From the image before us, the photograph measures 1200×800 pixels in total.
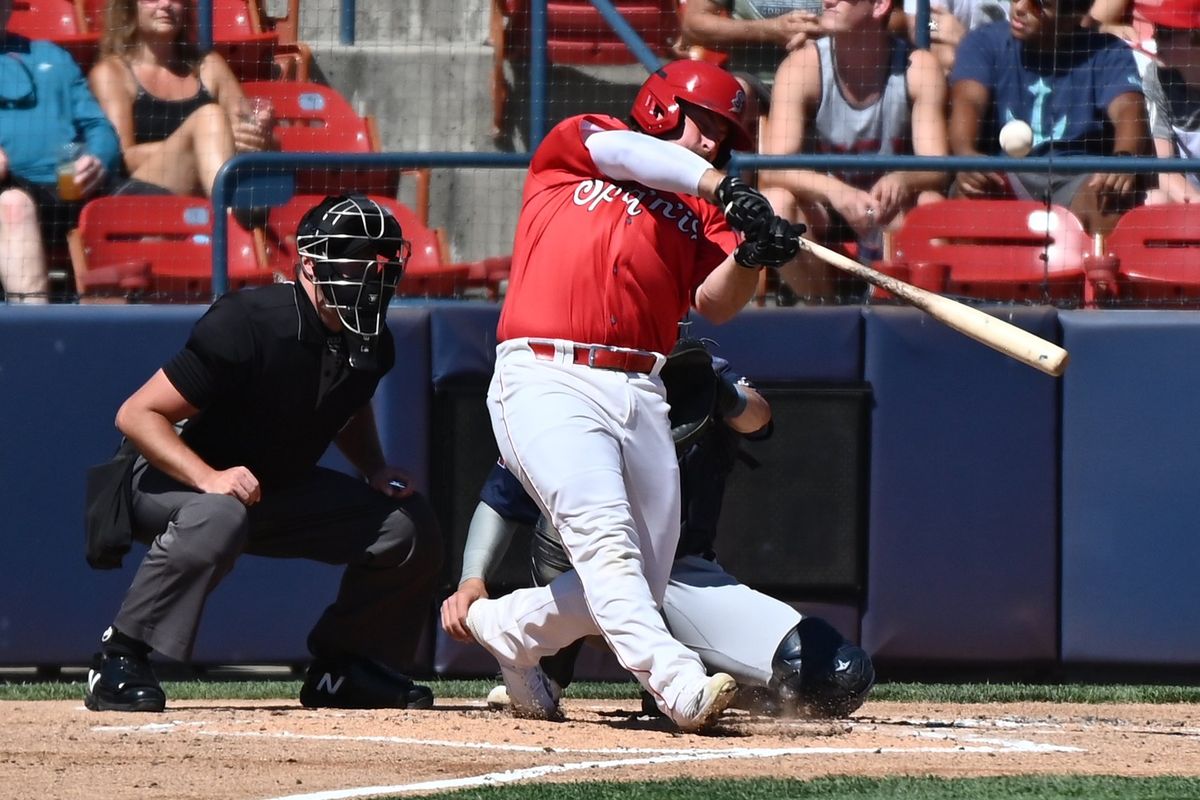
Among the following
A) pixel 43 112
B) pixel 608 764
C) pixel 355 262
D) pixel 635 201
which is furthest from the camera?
pixel 43 112

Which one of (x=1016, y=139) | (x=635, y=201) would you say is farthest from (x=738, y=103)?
(x=1016, y=139)

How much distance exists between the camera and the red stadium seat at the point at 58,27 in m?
6.74

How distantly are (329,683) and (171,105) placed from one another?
8.87 feet

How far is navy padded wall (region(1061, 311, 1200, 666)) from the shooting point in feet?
18.7

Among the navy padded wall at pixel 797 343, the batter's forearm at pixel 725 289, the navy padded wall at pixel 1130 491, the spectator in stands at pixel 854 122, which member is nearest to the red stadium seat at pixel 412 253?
the navy padded wall at pixel 797 343

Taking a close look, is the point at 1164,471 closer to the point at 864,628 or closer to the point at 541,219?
the point at 864,628

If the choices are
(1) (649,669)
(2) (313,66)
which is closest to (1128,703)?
(1) (649,669)

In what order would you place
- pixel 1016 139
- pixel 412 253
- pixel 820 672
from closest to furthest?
pixel 820 672, pixel 412 253, pixel 1016 139

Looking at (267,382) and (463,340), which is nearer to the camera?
(267,382)

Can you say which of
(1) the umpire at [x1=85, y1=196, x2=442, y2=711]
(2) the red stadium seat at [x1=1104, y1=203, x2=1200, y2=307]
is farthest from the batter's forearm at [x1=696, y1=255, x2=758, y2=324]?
(2) the red stadium seat at [x1=1104, y1=203, x2=1200, y2=307]

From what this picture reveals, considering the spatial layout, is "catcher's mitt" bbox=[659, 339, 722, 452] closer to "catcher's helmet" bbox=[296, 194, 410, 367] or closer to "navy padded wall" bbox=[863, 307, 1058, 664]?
"catcher's helmet" bbox=[296, 194, 410, 367]

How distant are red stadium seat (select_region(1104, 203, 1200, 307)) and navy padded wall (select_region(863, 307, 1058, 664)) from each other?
1.46ft

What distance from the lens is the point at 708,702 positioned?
150 inches

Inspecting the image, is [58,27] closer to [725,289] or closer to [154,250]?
[154,250]
